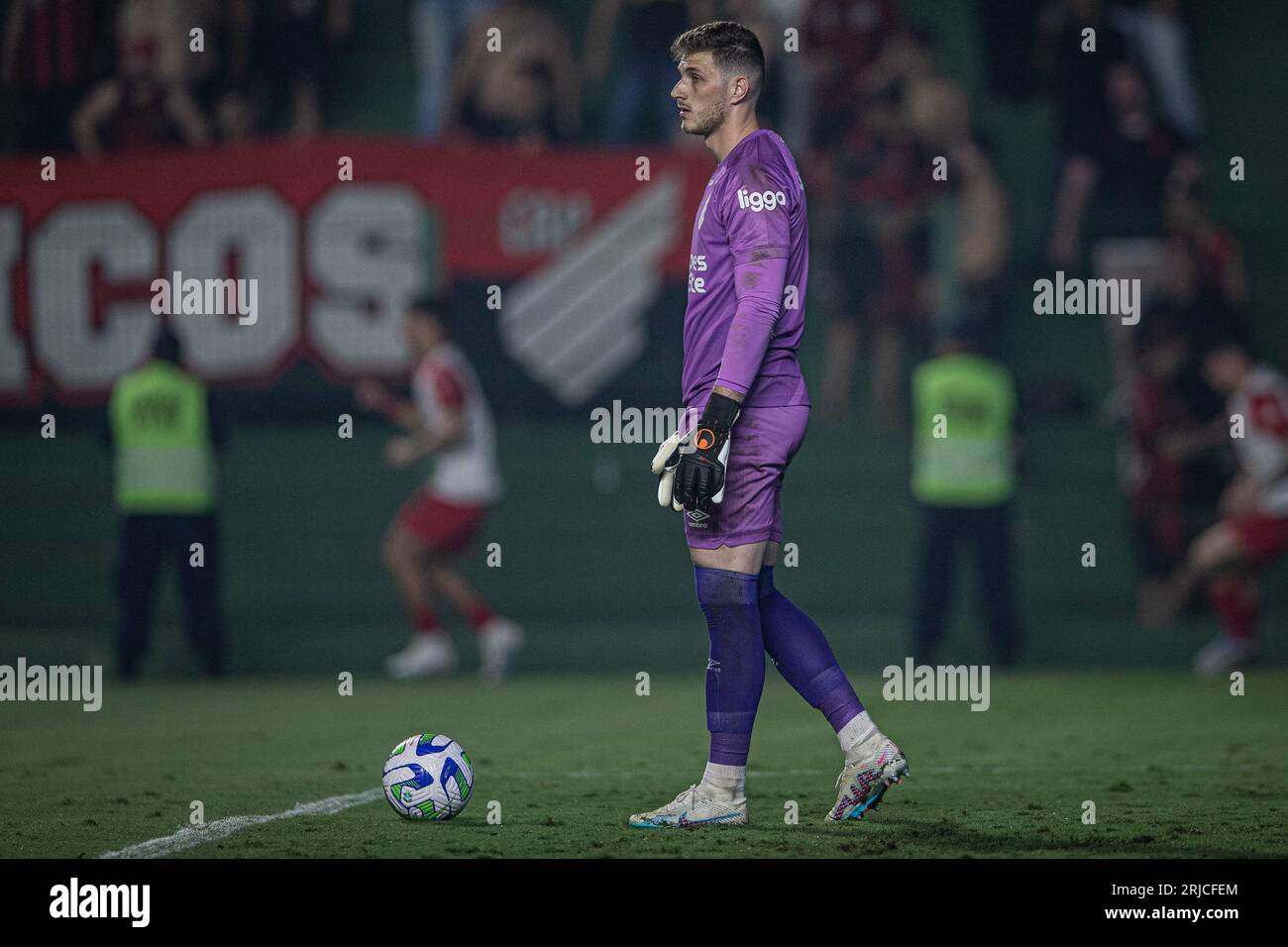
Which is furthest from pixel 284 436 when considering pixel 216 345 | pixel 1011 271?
pixel 1011 271

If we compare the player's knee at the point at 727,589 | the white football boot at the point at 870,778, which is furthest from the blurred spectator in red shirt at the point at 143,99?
the white football boot at the point at 870,778

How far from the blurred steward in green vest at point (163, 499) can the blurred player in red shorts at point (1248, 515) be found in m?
6.38

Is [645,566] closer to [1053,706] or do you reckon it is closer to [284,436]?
[284,436]

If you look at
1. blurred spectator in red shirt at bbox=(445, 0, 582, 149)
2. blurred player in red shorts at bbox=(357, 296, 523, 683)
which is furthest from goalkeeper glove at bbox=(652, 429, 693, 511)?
blurred spectator in red shirt at bbox=(445, 0, 582, 149)

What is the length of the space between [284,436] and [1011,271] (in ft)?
20.1

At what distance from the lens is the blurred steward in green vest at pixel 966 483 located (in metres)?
11.6

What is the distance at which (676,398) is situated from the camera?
47.0 ft

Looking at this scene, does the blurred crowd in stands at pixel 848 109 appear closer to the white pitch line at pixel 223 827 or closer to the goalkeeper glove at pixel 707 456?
the white pitch line at pixel 223 827

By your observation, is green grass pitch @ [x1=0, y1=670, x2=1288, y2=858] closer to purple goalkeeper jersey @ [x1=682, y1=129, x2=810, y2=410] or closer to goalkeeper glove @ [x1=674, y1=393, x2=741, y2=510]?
goalkeeper glove @ [x1=674, y1=393, x2=741, y2=510]

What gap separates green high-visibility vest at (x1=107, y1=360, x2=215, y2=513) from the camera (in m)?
11.5

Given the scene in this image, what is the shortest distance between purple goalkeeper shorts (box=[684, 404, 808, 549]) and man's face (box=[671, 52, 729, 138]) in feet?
3.09

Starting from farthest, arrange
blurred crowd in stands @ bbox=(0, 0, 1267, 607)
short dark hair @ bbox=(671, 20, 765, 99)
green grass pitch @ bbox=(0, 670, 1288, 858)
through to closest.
Result: blurred crowd in stands @ bbox=(0, 0, 1267, 607)
short dark hair @ bbox=(671, 20, 765, 99)
green grass pitch @ bbox=(0, 670, 1288, 858)

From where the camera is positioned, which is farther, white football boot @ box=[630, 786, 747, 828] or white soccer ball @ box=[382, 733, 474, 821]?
white soccer ball @ box=[382, 733, 474, 821]

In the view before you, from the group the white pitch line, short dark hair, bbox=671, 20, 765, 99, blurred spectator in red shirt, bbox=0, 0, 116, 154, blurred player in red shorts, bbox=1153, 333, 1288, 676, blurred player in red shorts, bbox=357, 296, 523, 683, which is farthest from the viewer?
blurred spectator in red shirt, bbox=0, 0, 116, 154
